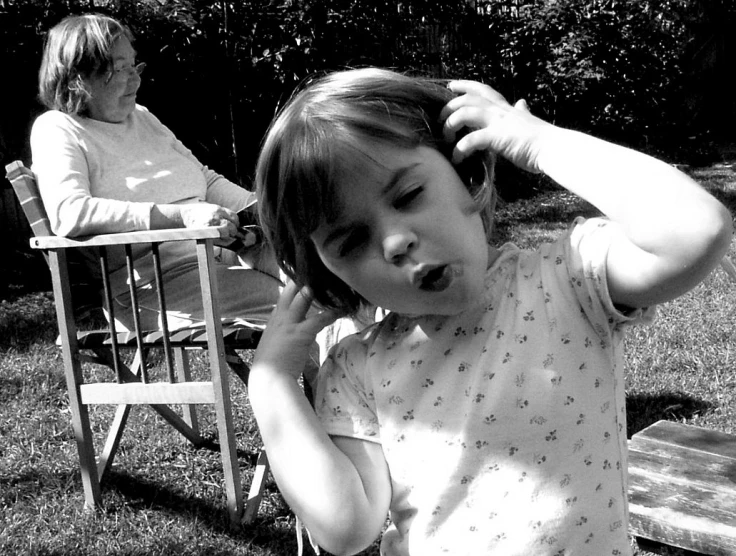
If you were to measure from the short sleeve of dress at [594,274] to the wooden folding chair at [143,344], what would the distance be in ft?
5.53

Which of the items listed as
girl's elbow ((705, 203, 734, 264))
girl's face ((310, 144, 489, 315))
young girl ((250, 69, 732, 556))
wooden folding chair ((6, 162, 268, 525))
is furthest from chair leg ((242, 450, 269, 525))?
girl's elbow ((705, 203, 734, 264))

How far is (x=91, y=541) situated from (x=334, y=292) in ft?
6.48

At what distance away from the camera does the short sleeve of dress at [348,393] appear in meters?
1.17

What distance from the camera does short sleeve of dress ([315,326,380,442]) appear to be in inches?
45.9

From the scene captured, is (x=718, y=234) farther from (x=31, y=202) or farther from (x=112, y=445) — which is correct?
(x=112, y=445)

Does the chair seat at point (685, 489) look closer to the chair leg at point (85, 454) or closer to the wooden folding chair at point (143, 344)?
the wooden folding chair at point (143, 344)

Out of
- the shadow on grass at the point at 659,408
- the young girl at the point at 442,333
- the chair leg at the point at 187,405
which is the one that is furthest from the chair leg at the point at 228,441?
the young girl at the point at 442,333

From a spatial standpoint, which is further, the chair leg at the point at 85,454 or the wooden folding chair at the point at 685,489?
the chair leg at the point at 85,454

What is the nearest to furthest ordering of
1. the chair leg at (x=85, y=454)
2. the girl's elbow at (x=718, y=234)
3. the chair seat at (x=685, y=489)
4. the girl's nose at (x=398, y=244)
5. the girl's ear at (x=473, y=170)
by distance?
1. the girl's elbow at (x=718, y=234)
2. the girl's nose at (x=398, y=244)
3. the girl's ear at (x=473, y=170)
4. the chair seat at (x=685, y=489)
5. the chair leg at (x=85, y=454)

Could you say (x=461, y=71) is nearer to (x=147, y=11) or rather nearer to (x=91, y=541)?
(x=147, y=11)

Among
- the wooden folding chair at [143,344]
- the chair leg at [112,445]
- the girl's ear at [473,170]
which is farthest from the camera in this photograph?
the chair leg at [112,445]

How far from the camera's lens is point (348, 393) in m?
1.19

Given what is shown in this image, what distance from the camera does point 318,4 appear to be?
7.44 meters

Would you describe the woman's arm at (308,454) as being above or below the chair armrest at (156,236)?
above
